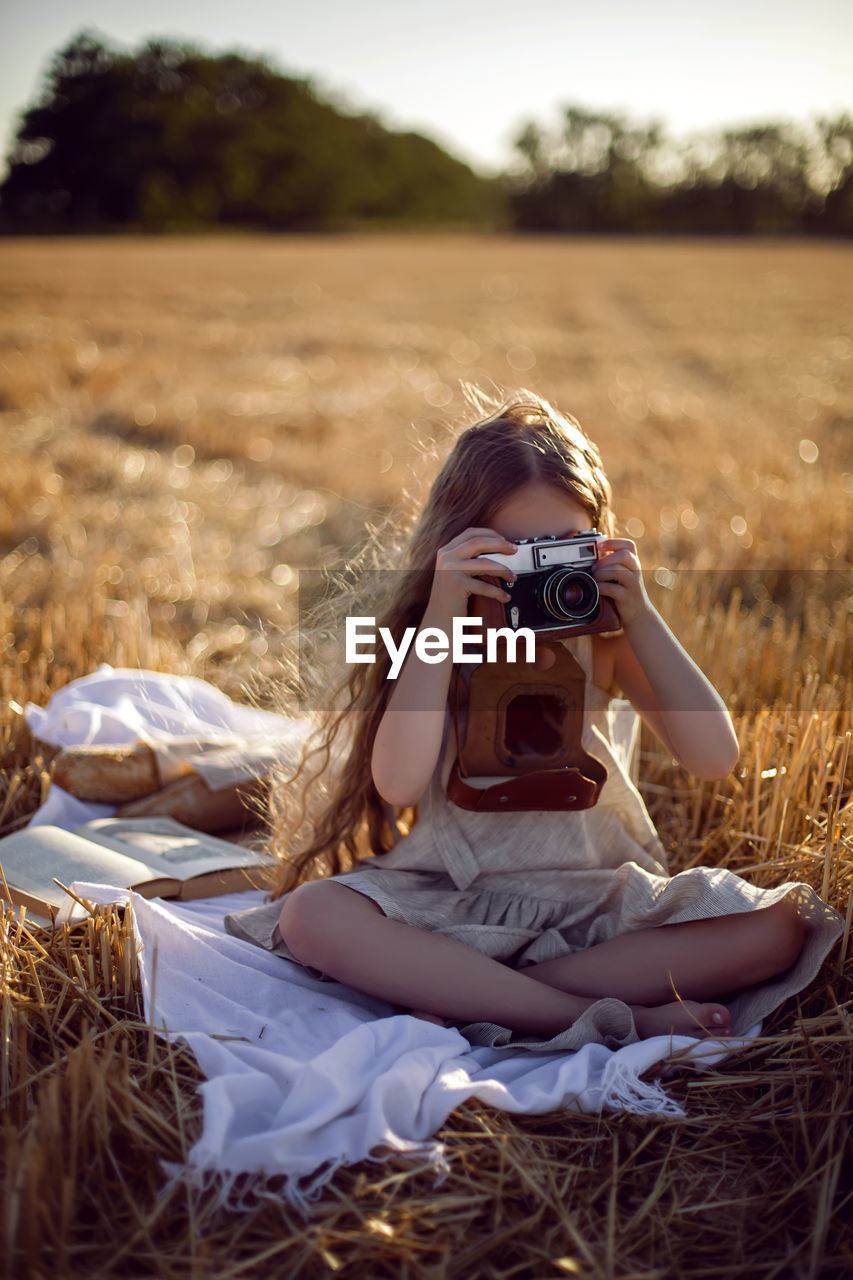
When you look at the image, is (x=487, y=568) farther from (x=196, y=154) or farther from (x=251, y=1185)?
(x=196, y=154)

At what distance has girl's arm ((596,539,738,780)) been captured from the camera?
5.71 ft

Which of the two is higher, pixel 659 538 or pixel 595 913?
pixel 659 538

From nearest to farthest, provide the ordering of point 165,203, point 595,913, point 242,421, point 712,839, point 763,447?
point 595,913
point 712,839
point 763,447
point 242,421
point 165,203

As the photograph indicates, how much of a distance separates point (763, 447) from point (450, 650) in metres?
5.06

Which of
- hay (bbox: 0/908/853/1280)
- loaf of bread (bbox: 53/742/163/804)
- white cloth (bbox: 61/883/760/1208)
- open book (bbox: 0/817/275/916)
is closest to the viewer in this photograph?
hay (bbox: 0/908/853/1280)

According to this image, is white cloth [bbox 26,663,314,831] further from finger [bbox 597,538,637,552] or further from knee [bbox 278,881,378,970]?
finger [bbox 597,538,637,552]

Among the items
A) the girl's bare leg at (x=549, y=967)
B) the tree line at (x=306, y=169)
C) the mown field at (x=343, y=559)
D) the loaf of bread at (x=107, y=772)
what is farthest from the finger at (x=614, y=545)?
the tree line at (x=306, y=169)

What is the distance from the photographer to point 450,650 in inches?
68.9

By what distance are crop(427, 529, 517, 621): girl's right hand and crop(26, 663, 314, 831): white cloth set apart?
74 cm

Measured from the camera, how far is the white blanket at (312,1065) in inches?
50.6

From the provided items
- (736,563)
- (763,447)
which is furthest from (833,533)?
(763,447)

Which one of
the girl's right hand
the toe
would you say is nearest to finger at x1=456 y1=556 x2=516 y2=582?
the girl's right hand

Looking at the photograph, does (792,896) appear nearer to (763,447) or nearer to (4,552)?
(4,552)

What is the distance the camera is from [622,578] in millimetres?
1734
